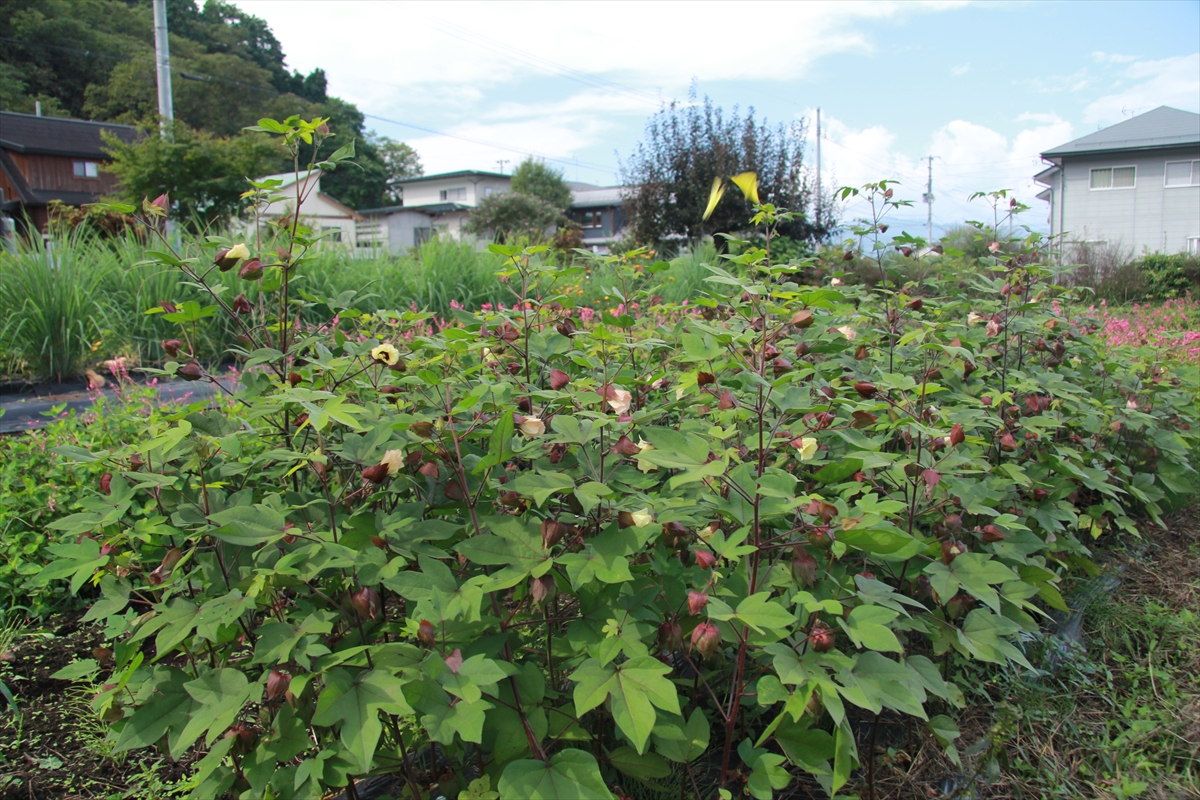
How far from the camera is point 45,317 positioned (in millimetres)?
5281

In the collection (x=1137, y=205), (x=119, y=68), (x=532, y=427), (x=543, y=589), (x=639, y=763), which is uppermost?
(x=119, y=68)

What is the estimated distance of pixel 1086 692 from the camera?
1912 millimetres

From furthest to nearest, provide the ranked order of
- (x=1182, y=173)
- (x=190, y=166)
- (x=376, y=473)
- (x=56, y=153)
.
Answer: (x=56, y=153) < (x=1182, y=173) < (x=190, y=166) < (x=376, y=473)

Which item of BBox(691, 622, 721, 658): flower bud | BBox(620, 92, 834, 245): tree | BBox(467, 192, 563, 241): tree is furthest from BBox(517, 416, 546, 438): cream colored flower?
BBox(467, 192, 563, 241): tree

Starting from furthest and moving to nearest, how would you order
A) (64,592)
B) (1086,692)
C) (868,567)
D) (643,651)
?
(64,592), (1086,692), (868,567), (643,651)

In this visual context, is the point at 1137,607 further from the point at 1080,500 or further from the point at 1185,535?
the point at 1185,535

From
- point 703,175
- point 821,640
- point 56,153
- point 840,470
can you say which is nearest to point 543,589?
point 821,640

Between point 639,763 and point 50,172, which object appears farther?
point 50,172

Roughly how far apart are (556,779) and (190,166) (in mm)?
18685

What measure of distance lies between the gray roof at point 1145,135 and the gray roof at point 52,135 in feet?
125

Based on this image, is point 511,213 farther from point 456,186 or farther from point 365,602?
point 365,602

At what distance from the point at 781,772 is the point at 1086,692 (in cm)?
131

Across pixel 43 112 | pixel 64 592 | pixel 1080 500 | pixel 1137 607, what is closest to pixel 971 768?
pixel 1137 607

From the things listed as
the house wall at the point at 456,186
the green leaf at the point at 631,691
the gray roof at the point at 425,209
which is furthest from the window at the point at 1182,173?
the house wall at the point at 456,186
